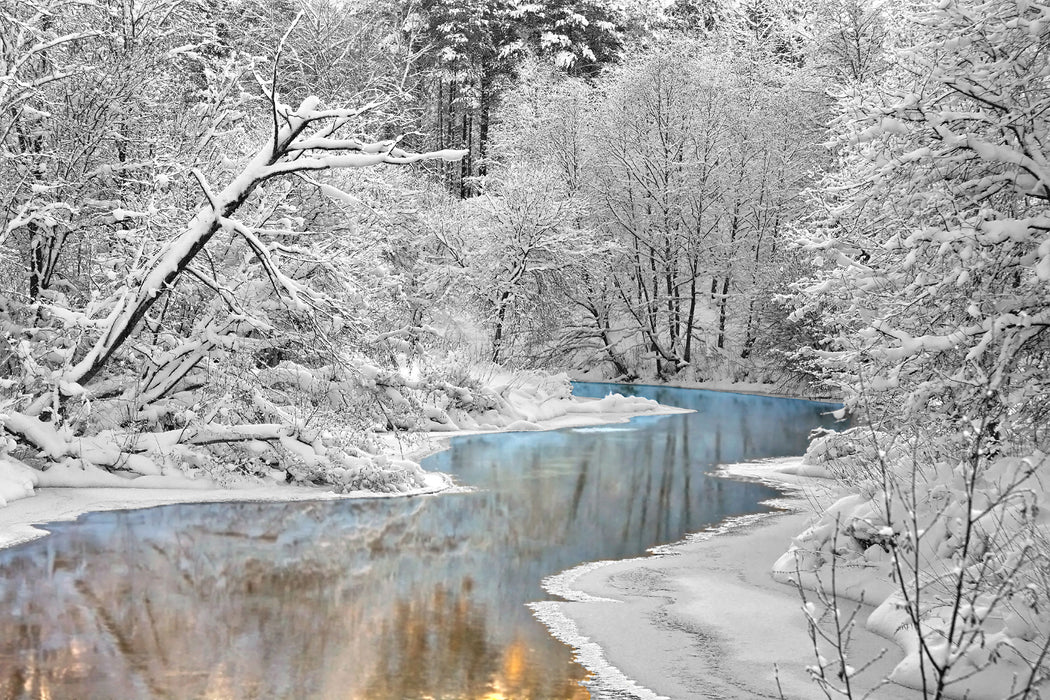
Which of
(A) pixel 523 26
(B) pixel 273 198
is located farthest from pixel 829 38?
(B) pixel 273 198

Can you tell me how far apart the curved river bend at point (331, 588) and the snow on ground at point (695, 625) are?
1.10 feet

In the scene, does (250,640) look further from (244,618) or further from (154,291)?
(154,291)

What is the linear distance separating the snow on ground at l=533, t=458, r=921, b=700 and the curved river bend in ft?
1.10

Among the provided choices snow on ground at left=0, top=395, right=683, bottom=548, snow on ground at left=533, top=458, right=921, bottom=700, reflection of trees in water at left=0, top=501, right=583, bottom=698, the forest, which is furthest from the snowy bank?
snow on ground at left=0, top=395, right=683, bottom=548

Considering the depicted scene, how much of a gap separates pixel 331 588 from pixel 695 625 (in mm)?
3260

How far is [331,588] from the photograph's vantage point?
9.88 meters

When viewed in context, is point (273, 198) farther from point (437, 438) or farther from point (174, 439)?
point (437, 438)

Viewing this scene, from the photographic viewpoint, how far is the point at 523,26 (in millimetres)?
51344

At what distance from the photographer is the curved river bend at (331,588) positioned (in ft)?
23.7

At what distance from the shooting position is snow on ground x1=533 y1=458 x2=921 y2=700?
7.44 metres

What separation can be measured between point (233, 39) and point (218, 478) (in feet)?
118

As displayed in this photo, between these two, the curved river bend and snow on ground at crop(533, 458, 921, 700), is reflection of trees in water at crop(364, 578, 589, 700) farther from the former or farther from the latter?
snow on ground at crop(533, 458, 921, 700)

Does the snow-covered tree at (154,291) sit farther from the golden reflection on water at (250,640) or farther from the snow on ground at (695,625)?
the snow on ground at (695,625)

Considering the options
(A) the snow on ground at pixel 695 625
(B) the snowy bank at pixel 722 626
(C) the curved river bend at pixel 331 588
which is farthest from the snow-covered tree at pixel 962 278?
(C) the curved river bend at pixel 331 588
